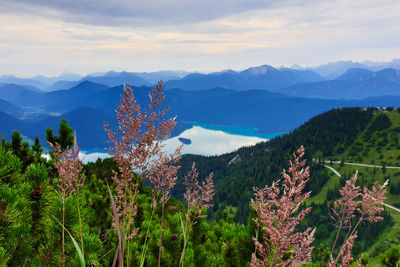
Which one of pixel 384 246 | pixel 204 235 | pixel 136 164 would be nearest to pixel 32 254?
pixel 136 164

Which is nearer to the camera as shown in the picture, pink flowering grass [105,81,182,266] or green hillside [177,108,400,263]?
pink flowering grass [105,81,182,266]

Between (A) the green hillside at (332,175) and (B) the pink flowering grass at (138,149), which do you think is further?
(A) the green hillside at (332,175)

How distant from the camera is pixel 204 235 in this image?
19.3 ft

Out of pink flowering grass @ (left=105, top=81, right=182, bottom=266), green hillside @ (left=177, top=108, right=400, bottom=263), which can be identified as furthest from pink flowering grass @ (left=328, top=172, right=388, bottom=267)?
green hillside @ (left=177, top=108, right=400, bottom=263)

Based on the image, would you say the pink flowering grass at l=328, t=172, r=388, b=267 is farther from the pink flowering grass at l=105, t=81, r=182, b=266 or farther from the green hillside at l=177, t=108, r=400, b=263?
the green hillside at l=177, t=108, r=400, b=263

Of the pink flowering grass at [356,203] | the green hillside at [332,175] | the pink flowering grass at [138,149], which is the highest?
the pink flowering grass at [138,149]

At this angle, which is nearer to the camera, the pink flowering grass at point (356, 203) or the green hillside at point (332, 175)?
the pink flowering grass at point (356, 203)

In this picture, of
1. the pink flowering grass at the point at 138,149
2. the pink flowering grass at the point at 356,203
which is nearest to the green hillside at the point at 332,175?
the pink flowering grass at the point at 356,203

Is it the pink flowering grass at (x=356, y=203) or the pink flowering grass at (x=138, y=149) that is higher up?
the pink flowering grass at (x=138, y=149)

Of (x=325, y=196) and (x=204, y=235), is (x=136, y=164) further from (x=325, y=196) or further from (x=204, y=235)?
(x=325, y=196)

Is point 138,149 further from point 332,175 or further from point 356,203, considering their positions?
point 332,175

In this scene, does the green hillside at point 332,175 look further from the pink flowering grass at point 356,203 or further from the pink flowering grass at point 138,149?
the pink flowering grass at point 138,149

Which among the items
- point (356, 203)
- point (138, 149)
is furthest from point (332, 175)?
point (138, 149)

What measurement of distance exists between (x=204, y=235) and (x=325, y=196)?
507 ft
